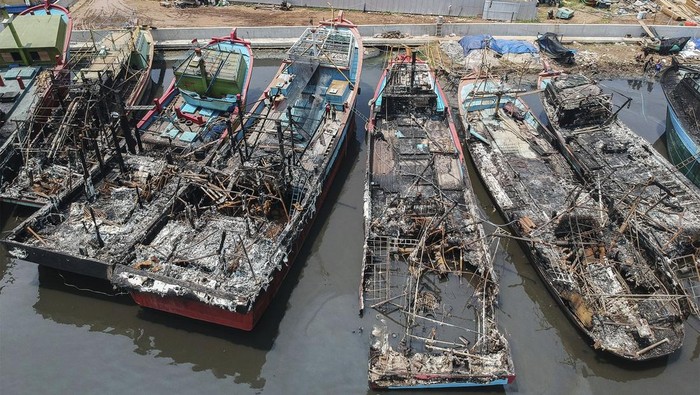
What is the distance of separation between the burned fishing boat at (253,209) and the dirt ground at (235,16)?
44.2 feet

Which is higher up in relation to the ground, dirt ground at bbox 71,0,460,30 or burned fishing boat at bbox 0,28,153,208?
dirt ground at bbox 71,0,460,30

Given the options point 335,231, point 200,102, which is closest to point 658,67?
point 335,231

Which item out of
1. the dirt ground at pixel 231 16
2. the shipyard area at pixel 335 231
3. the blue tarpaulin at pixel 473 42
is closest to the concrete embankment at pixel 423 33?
the dirt ground at pixel 231 16

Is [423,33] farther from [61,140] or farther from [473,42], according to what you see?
[61,140]

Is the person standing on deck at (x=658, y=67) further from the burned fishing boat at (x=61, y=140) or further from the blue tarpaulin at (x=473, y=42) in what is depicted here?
the burned fishing boat at (x=61, y=140)

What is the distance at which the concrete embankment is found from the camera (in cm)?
3225

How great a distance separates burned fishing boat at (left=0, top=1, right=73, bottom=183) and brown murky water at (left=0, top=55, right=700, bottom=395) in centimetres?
833

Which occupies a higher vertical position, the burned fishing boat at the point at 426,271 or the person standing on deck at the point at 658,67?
the person standing on deck at the point at 658,67

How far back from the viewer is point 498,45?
29828mm

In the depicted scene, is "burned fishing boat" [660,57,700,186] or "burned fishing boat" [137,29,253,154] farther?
"burned fishing boat" [137,29,253,154]

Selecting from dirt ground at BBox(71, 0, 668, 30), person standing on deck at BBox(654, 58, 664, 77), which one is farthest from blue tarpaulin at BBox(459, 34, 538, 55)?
person standing on deck at BBox(654, 58, 664, 77)

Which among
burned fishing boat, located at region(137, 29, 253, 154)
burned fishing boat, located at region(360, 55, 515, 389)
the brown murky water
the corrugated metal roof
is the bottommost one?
the brown murky water

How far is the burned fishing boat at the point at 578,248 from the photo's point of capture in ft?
44.8

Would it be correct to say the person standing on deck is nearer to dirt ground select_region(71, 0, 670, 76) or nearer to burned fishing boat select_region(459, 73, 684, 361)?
dirt ground select_region(71, 0, 670, 76)
